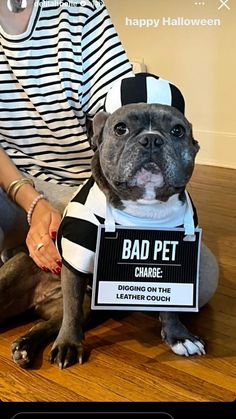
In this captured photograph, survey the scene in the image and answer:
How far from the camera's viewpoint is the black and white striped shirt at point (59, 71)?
4.52ft

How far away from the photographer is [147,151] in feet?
3.34

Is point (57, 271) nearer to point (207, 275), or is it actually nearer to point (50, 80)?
point (207, 275)

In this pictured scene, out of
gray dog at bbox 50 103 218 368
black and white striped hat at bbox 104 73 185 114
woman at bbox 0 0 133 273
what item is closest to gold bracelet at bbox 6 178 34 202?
woman at bbox 0 0 133 273

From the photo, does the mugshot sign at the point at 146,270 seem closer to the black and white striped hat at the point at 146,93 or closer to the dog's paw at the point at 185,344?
the dog's paw at the point at 185,344

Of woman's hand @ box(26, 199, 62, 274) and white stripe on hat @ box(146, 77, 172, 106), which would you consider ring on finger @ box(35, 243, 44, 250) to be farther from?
white stripe on hat @ box(146, 77, 172, 106)

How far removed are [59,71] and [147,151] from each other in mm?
471

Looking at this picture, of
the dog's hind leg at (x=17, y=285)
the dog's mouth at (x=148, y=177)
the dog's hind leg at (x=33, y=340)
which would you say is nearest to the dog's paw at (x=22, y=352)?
the dog's hind leg at (x=33, y=340)

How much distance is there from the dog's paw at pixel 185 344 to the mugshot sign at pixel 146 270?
0.09m

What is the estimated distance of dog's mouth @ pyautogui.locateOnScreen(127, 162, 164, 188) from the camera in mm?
1030

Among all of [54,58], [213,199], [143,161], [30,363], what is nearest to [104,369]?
[30,363]

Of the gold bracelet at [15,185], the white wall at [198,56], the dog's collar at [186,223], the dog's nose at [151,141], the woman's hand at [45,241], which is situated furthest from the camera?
the white wall at [198,56]

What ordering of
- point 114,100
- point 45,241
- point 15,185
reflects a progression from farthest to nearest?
point 15,185 → point 45,241 → point 114,100

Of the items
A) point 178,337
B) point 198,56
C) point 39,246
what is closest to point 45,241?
point 39,246

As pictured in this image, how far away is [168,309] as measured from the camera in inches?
45.5
